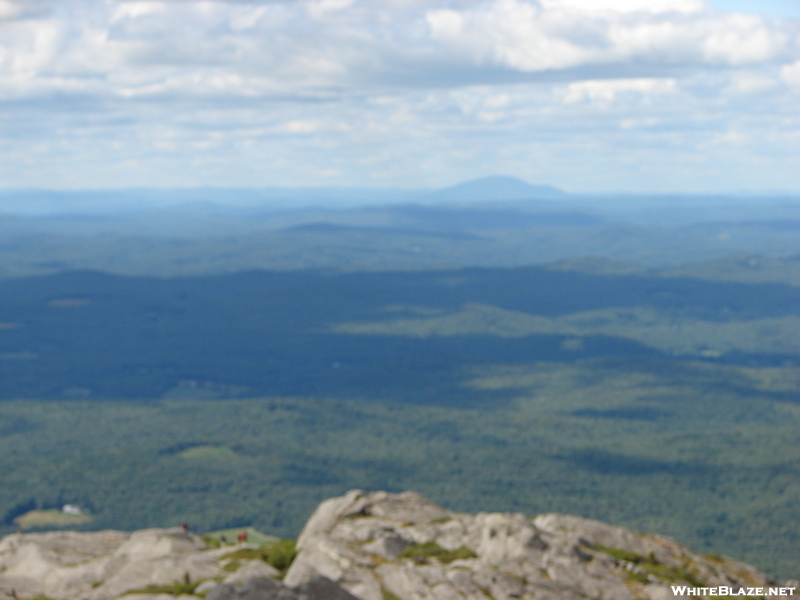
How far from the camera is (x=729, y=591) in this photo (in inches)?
1663

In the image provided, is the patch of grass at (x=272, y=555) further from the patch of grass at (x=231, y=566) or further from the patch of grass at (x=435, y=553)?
the patch of grass at (x=435, y=553)

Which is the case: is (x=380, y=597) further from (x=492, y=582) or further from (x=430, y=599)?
(x=492, y=582)

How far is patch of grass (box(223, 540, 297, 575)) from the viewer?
40.5 meters

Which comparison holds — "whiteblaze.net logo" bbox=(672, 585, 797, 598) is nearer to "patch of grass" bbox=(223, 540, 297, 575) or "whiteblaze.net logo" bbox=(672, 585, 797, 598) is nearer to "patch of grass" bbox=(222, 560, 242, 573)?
"patch of grass" bbox=(223, 540, 297, 575)

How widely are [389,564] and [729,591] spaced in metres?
15.6

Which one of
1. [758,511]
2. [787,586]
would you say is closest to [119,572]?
[787,586]

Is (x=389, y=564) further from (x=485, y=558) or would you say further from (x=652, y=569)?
(x=652, y=569)

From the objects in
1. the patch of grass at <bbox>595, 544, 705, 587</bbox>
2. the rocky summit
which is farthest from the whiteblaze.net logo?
the patch of grass at <bbox>595, 544, 705, 587</bbox>

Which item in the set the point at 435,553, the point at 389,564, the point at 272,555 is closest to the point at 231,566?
the point at 272,555

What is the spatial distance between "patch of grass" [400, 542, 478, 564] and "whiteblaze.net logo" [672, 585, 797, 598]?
9362mm

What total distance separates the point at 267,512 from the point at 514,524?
511 ft

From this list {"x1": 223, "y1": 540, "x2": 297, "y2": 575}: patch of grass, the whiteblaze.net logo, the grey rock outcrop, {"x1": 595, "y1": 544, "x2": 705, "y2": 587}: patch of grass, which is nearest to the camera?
the grey rock outcrop

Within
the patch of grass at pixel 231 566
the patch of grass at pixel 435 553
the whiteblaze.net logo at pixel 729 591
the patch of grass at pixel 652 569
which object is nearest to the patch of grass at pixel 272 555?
the patch of grass at pixel 231 566

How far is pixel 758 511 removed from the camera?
652ft
